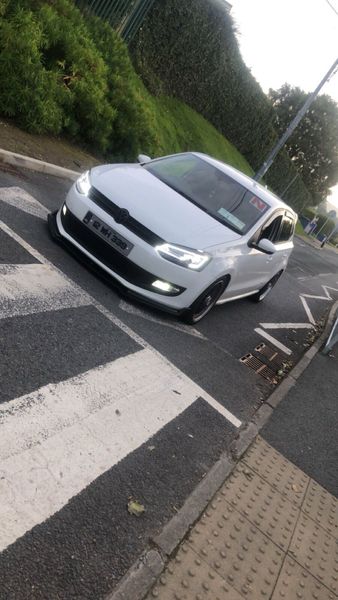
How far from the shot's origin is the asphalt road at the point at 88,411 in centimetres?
262

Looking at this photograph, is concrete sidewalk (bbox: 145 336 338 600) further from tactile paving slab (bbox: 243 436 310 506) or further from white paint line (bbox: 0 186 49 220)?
white paint line (bbox: 0 186 49 220)

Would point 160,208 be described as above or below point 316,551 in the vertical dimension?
above

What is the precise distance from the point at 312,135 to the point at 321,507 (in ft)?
229

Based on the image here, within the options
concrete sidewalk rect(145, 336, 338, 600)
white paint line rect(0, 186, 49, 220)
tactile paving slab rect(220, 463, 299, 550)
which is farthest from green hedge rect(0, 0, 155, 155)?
tactile paving slab rect(220, 463, 299, 550)

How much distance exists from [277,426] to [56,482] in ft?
9.82

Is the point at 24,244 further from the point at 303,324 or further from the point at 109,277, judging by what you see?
the point at 303,324

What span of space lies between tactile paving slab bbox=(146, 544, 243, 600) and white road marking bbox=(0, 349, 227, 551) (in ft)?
2.38

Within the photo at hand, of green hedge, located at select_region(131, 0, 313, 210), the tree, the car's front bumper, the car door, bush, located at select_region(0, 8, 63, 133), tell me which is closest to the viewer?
the car's front bumper

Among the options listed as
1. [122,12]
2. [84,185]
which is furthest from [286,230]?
[122,12]

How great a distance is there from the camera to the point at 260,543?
339 centimetres

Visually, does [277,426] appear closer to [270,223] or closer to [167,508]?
[167,508]

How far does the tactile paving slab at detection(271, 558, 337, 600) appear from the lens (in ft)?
10.2

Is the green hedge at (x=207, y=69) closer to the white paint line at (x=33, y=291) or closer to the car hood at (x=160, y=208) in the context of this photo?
the car hood at (x=160, y=208)

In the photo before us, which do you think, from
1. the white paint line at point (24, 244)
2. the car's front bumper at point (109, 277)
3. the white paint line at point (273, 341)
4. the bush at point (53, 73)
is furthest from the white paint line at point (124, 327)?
the bush at point (53, 73)
